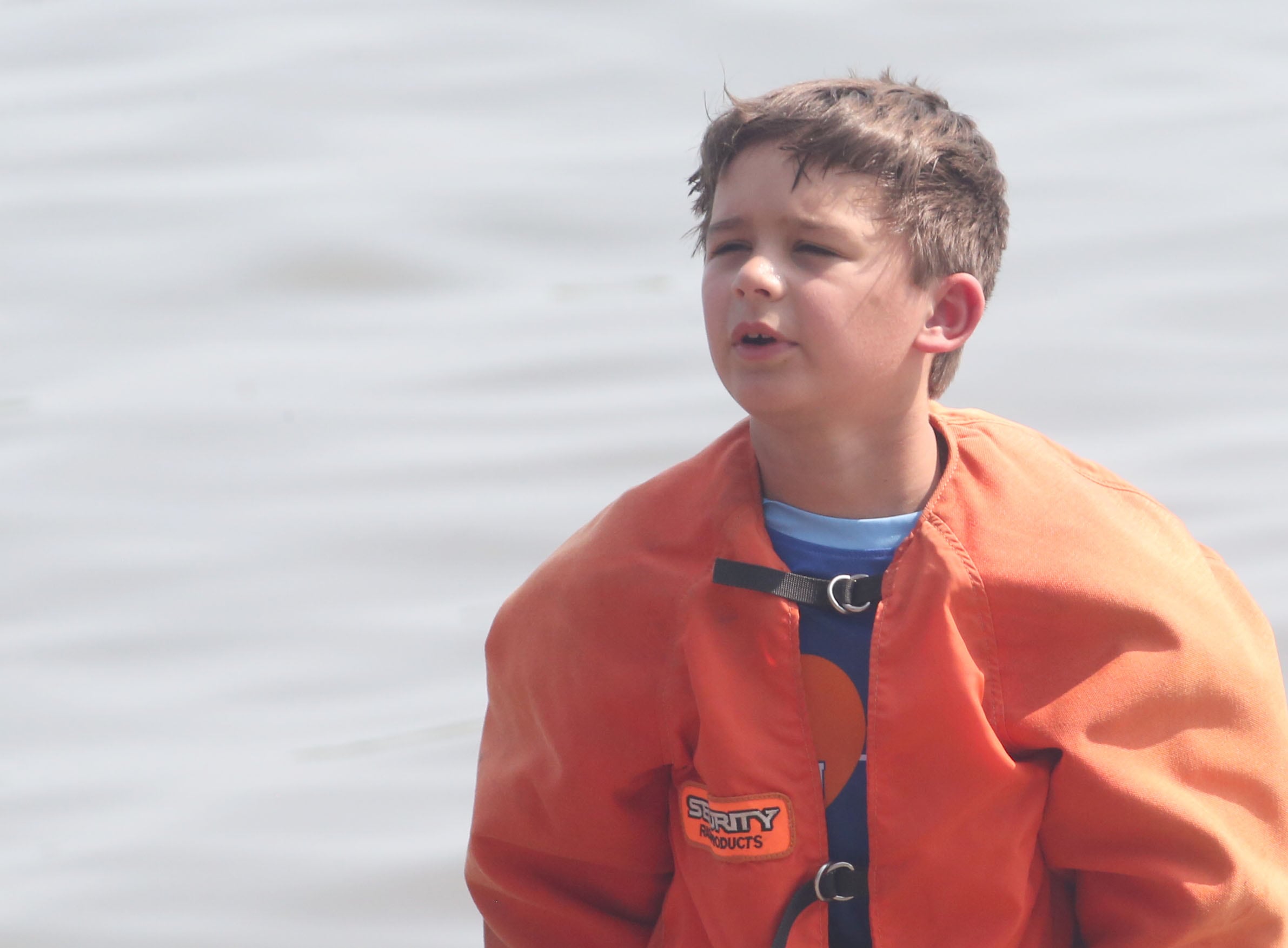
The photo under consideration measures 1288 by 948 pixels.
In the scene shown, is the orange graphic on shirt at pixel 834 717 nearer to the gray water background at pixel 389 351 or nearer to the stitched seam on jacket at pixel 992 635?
the stitched seam on jacket at pixel 992 635

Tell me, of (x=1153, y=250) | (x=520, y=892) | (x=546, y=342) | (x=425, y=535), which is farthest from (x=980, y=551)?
(x=1153, y=250)

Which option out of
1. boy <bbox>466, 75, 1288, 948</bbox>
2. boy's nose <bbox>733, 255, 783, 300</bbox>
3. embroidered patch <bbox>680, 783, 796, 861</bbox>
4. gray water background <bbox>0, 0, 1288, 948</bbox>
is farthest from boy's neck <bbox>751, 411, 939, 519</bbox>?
gray water background <bbox>0, 0, 1288, 948</bbox>

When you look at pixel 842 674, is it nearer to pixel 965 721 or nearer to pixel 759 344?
pixel 965 721

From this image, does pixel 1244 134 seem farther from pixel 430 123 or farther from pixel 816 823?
pixel 816 823

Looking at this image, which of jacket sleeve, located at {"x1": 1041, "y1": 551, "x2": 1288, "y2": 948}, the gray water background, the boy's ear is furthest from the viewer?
the gray water background

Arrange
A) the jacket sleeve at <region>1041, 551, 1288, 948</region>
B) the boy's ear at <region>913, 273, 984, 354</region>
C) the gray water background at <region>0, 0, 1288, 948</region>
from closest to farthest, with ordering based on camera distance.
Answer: the jacket sleeve at <region>1041, 551, 1288, 948</region>
the boy's ear at <region>913, 273, 984, 354</region>
the gray water background at <region>0, 0, 1288, 948</region>

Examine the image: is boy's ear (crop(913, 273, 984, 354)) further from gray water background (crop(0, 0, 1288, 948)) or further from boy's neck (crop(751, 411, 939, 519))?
gray water background (crop(0, 0, 1288, 948))

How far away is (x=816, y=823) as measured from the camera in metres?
1.32

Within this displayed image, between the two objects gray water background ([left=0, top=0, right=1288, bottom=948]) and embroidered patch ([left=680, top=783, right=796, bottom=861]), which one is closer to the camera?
embroidered patch ([left=680, top=783, right=796, bottom=861])

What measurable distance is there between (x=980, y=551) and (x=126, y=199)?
240 centimetres

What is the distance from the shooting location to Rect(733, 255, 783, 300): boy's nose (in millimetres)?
1300

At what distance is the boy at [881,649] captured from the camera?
4.28 feet

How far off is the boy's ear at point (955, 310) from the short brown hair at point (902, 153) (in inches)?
0.5

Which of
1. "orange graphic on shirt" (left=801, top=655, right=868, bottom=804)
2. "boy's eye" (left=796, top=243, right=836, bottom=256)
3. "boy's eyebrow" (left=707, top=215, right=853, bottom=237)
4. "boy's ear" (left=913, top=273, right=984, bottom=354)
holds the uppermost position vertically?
"boy's eyebrow" (left=707, top=215, right=853, bottom=237)
